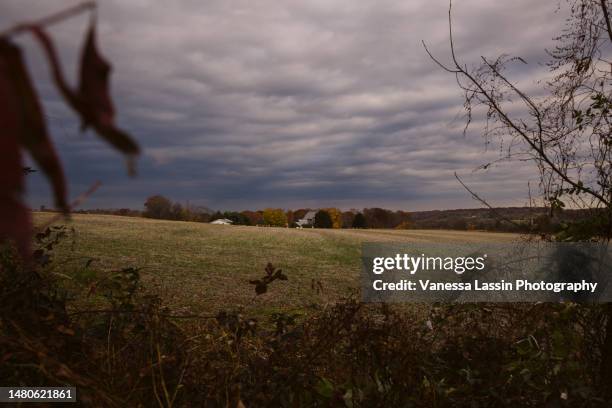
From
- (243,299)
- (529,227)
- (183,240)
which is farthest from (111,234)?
(529,227)

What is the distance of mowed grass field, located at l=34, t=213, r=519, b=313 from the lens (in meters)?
11.0

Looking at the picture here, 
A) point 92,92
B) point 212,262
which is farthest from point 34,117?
point 212,262

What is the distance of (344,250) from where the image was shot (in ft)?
82.2

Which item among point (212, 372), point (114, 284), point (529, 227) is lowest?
point (212, 372)

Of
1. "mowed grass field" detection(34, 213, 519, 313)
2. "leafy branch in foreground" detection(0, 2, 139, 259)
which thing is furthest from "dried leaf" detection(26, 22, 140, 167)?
"mowed grass field" detection(34, 213, 519, 313)

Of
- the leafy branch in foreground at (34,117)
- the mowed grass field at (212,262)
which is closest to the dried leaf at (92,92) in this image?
the leafy branch in foreground at (34,117)

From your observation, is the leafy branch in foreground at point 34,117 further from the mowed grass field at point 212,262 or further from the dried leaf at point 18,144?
the mowed grass field at point 212,262

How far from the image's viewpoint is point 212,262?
17297 mm

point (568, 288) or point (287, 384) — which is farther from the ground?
point (568, 288)

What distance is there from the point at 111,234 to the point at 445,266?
19.8 metres

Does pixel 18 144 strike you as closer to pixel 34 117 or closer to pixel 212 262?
pixel 34 117

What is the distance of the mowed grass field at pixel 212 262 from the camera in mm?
11008

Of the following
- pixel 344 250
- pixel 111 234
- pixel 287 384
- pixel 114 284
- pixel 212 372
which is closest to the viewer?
pixel 287 384

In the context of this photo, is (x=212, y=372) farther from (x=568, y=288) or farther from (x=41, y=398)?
(x=568, y=288)
